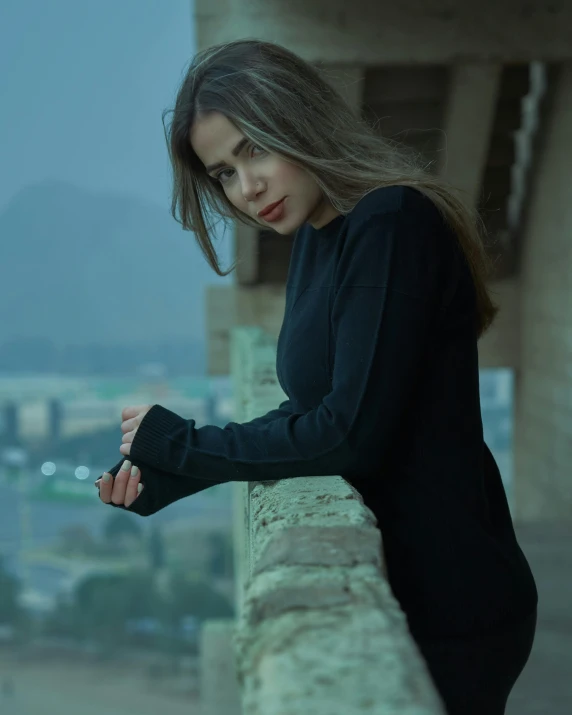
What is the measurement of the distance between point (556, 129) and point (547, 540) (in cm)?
267

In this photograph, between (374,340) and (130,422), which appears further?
(130,422)

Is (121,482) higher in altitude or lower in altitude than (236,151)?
lower

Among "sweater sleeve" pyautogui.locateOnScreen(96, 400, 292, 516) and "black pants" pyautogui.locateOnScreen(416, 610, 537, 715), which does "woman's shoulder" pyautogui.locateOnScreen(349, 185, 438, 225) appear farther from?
"black pants" pyautogui.locateOnScreen(416, 610, 537, 715)

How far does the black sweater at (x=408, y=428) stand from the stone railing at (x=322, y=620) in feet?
0.27

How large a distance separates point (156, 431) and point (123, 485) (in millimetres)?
167

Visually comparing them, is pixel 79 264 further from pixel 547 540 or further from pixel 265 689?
pixel 265 689

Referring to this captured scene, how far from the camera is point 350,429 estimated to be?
4.39 ft

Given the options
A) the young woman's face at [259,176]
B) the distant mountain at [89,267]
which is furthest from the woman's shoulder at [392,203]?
the distant mountain at [89,267]

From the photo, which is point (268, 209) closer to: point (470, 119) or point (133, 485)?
point (133, 485)

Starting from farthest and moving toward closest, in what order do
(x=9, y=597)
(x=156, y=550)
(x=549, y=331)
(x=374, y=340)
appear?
(x=156, y=550), (x=9, y=597), (x=549, y=331), (x=374, y=340)

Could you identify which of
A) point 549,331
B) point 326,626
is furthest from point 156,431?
point 549,331

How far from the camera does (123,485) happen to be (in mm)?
1637

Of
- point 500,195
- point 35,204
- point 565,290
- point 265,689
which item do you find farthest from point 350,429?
point 35,204

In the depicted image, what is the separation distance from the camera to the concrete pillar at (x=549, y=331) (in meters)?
5.65
